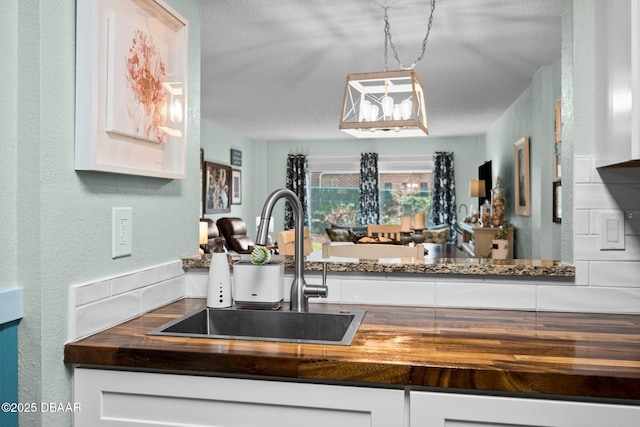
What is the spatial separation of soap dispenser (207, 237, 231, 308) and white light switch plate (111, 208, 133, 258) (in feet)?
0.91

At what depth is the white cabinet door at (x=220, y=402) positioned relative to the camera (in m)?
1.08

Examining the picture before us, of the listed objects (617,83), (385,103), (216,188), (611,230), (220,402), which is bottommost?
(220,402)

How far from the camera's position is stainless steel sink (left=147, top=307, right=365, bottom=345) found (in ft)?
5.01

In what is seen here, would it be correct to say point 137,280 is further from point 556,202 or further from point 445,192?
point 445,192

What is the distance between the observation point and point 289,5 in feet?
10.2

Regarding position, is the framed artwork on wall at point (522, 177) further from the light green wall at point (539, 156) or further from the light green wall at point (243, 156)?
the light green wall at point (243, 156)

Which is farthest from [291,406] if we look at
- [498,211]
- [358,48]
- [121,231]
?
[498,211]

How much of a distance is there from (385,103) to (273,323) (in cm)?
205

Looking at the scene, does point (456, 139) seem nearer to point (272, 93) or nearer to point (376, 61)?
point (272, 93)

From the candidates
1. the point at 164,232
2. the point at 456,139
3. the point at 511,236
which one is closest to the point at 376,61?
the point at 511,236

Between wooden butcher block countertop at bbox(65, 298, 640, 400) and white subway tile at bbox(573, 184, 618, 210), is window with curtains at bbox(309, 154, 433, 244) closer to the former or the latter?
white subway tile at bbox(573, 184, 618, 210)

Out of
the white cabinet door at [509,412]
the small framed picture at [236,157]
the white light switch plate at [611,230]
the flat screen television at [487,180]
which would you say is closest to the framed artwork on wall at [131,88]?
the white cabinet door at [509,412]

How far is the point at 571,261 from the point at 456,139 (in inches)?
328

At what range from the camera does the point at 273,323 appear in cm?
157
